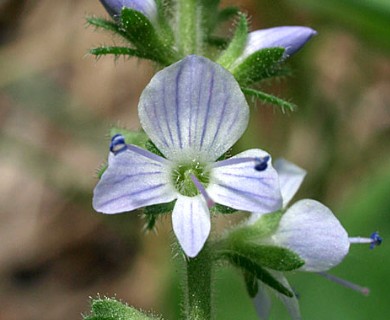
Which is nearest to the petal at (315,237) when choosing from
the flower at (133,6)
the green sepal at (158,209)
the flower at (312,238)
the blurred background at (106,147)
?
the flower at (312,238)

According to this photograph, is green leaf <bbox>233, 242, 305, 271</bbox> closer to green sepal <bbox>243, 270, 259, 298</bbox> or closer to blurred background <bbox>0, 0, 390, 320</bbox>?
green sepal <bbox>243, 270, 259, 298</bbox>

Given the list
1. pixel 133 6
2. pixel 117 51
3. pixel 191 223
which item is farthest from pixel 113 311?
pixel 133 6

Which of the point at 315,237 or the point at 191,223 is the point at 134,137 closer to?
the point at 191,223

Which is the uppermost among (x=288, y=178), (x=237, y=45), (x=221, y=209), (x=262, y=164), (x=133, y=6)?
(x=133, y=6)

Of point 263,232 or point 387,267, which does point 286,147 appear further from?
point 263,232

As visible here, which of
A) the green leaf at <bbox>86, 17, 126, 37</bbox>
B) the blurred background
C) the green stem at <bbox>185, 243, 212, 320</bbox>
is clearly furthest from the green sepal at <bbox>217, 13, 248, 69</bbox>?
the blurred background

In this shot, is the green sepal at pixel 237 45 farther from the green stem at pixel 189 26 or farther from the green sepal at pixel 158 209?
the green sepal at pixel 158 209

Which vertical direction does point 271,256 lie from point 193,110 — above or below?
below
